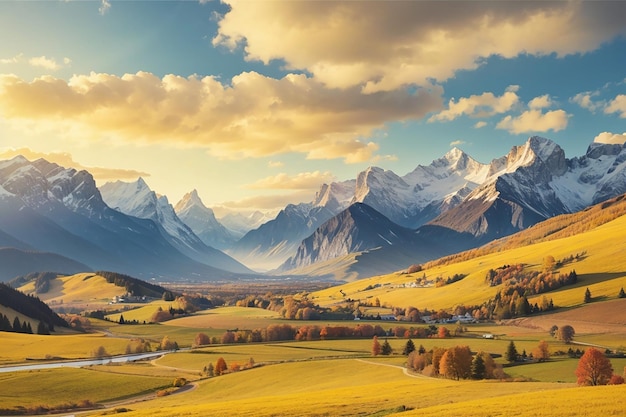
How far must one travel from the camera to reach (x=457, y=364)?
102875 mm

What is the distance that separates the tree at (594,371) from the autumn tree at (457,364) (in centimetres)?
1808

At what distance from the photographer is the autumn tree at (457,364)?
102 m

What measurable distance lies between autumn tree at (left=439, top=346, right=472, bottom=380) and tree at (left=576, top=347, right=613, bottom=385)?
59.3 ft

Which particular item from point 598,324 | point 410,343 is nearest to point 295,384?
point 410,343

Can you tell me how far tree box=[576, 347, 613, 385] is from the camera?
88.6m

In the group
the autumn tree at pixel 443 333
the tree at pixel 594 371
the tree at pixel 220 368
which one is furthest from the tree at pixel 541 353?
the tree at pixel 220 368

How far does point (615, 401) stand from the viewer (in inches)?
1918

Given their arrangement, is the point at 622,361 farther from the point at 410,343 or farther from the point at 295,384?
the point at 295,384

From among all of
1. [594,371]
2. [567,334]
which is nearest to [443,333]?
[567,334]

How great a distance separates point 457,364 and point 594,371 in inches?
873

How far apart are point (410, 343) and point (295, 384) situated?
4497 centimetres

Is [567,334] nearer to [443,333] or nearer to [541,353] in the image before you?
[541,353]

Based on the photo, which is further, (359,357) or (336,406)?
(359,357)

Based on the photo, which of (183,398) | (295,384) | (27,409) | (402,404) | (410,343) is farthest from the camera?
(410,343)
